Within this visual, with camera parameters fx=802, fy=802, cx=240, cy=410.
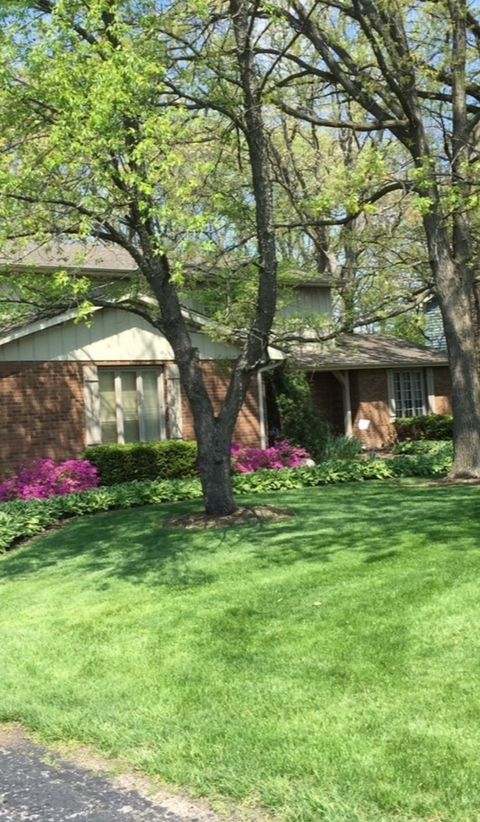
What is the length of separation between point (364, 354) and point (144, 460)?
35.6 ft

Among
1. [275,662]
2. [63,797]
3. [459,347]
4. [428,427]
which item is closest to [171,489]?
[459,347]

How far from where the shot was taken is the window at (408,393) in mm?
25891

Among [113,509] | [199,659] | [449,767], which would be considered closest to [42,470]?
[113,509]

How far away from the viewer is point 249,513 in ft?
37.7

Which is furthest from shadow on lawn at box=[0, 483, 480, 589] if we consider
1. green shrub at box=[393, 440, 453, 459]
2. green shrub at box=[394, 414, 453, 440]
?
green shrub at box=[394, 414, 453, 440]

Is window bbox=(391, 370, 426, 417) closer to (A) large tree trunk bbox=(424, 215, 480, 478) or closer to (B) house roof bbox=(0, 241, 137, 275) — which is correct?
(B) house roof bbox=(0, 241, 137, 275)

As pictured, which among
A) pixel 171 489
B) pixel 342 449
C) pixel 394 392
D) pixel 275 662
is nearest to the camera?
pixel 275 662

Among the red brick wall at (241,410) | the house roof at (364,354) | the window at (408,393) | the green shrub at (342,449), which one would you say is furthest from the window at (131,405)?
the window at (408,393)

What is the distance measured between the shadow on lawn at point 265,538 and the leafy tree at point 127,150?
128 cm

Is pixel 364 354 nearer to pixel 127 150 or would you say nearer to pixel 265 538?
pixel 265 538

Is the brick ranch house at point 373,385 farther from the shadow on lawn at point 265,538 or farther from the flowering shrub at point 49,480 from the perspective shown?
the shadow on lawn at point 265,538

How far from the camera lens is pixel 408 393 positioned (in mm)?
26312

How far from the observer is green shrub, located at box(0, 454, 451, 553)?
490 inches

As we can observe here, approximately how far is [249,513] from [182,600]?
413 cm
